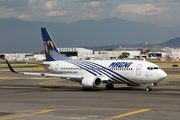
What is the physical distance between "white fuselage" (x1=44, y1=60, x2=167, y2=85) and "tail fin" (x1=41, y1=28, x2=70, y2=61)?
2742mm

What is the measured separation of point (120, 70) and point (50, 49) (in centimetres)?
1269

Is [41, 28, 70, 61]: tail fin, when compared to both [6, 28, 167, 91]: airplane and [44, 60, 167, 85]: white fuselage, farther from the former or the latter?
[44, 60, 167, 85]: white fuselage

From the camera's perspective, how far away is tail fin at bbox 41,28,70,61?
5381 centimetres

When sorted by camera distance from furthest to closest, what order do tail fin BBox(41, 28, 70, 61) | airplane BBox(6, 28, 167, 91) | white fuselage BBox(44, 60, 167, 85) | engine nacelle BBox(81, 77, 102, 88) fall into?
tail fin BBox(41, 28, 70, 61) < engine nacelle BBox(81, 77, 102, 88) < airplane BBox(6, 28, 167, 91) < white fuselage BBox(44, 60, 167, 85)

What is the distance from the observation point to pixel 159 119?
22781 mm

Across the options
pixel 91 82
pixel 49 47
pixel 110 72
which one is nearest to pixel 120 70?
pixel 110 72

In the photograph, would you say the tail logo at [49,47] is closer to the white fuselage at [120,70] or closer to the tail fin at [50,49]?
the tail fin at [50,49]

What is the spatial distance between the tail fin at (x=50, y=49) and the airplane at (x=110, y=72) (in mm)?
1490

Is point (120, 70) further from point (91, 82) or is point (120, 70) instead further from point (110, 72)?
point (91, 82)

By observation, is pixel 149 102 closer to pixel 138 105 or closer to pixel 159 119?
pixel 138 105

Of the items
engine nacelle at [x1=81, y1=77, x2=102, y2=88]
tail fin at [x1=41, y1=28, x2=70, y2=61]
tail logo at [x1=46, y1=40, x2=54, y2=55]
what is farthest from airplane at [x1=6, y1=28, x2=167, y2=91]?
tail logo at [x1=46, y1=40, x2=54, y2=55]

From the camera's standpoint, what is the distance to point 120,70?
45.5m

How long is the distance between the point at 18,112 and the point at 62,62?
2581 centimetres

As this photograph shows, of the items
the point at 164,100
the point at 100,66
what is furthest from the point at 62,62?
the point at 164,100
